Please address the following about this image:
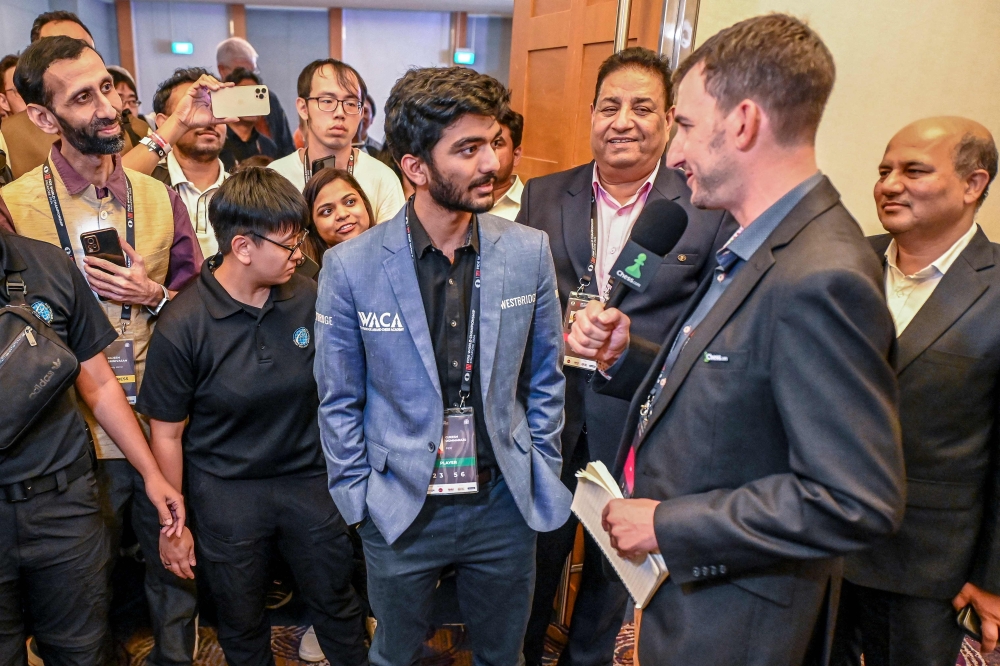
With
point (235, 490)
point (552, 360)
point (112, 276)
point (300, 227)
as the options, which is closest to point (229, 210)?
point (300, 227)

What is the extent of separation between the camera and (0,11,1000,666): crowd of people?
1.09 metres

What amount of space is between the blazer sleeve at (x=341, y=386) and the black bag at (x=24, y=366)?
613mm

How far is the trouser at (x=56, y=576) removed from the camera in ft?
5.48

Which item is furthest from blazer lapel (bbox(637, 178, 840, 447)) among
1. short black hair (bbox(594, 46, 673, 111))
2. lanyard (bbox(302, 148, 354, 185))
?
lanyard (bbox(302, 148, 354, 185))

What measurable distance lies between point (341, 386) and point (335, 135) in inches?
64.1

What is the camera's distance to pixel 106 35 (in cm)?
923

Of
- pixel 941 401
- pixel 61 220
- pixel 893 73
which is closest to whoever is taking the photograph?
pixel 941 401

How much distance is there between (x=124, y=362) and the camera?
209cm

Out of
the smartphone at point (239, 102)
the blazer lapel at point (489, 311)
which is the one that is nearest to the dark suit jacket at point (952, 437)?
the blazer lapel at point (489, 311)

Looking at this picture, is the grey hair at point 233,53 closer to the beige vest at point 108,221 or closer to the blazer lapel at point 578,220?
the beige vest at point 108,221

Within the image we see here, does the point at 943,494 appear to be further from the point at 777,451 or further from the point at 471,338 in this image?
the point at 471,338

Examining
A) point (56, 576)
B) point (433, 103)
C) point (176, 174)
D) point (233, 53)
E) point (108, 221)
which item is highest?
point (233, 53)

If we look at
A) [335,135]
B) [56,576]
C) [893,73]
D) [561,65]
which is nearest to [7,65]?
[335,135]

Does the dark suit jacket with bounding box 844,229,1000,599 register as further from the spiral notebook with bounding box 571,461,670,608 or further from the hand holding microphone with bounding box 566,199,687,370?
the spiral notebook with bounding box 571,461,670,608
